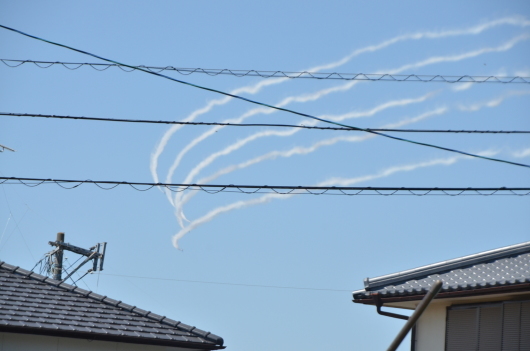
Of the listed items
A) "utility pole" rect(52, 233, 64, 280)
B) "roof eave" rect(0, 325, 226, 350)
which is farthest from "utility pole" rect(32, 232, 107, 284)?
"roof eave" rect(0, 325, 226, 350)

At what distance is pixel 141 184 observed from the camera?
1130 cm

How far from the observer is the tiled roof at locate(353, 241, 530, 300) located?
1359 cm

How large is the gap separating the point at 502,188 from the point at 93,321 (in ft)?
24.0

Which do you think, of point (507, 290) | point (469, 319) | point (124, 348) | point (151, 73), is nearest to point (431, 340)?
point (469, 319)

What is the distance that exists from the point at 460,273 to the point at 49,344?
293 inches

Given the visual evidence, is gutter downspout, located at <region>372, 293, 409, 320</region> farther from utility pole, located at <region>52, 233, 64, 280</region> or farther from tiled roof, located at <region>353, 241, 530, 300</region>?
utility pole, located at <region>52, 233, 64, 280</region>

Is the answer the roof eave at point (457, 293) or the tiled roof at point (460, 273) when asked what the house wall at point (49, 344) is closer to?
the roof eave at point (457, 293)

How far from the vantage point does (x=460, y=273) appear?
14.4 meters

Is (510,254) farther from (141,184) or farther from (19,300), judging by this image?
(19,300)

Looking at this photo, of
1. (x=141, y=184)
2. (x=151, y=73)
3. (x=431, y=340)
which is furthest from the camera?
(x=431, y=340)

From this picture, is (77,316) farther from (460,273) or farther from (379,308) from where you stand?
(460,273)

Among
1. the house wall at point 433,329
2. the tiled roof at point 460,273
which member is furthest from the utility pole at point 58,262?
the house wall at point 433,329

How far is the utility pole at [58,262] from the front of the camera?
26.4 metres

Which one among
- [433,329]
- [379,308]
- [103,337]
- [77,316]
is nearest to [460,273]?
[433,329]
